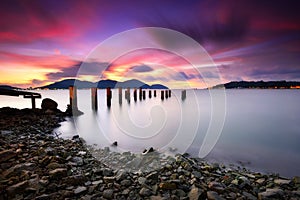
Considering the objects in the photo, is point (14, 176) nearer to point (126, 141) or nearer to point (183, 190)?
point (183, 190)

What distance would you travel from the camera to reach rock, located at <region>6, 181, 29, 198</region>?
2.60m

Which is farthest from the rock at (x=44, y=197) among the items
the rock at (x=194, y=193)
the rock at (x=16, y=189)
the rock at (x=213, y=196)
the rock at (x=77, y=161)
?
the rock at (x=213, y=196)

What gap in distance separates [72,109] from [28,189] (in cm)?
1145

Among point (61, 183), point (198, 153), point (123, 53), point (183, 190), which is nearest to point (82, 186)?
point (61, 183)

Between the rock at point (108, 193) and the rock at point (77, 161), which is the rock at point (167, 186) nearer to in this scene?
the rock at point (108, 193)

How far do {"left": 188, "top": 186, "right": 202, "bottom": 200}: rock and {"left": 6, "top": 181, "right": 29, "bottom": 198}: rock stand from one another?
2.67 m

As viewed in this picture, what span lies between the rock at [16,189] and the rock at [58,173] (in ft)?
1.38

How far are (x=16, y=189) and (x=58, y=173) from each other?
66 cm

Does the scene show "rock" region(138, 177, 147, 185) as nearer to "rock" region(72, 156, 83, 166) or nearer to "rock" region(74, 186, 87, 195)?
"rock" region(74, 186, 87, 195)

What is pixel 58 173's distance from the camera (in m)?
3.21

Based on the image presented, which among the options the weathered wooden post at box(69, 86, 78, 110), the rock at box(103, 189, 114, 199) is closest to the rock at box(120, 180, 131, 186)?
the rock at box(103, 189, 114, 199)

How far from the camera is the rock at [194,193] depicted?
2.78 meters

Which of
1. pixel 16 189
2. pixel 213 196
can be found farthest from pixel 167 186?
pixel 16 189

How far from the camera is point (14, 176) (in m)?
3.08
